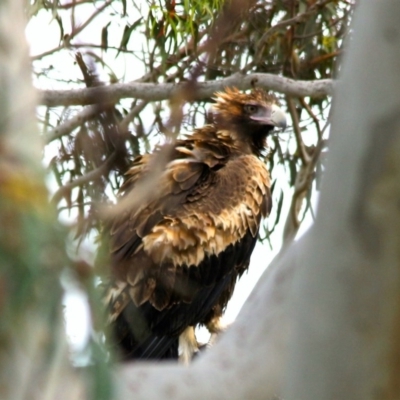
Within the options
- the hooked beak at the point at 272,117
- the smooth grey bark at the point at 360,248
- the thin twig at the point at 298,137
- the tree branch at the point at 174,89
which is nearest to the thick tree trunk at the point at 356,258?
the smooth grey bark at the point at 360,248

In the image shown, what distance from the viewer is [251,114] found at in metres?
5.84

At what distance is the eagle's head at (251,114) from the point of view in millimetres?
5801

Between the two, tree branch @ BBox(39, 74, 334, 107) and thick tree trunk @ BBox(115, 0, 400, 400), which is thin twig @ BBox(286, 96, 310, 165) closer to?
tree branch @ BBox(39, 74, 334, 107)

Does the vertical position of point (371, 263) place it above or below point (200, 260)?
above

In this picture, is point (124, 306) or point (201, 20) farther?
point (201, 20)

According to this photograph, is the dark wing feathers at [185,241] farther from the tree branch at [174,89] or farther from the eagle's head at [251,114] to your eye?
the tree branch at [174,89]

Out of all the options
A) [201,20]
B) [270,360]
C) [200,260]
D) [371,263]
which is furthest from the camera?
[201,20]

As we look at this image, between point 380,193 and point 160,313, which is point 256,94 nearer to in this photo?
point 160,313

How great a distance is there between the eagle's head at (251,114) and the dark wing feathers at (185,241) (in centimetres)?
19

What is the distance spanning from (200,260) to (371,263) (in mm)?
3619

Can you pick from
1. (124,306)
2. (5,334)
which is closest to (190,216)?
(124,306)

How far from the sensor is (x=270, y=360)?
7.47 feet

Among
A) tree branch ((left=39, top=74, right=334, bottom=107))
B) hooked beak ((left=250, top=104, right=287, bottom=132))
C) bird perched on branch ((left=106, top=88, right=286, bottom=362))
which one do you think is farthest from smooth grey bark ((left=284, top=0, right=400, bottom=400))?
hooked beak ((left=250, top=104, right=287, bottom=132))

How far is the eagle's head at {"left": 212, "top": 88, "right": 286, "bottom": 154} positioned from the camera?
5801mm
